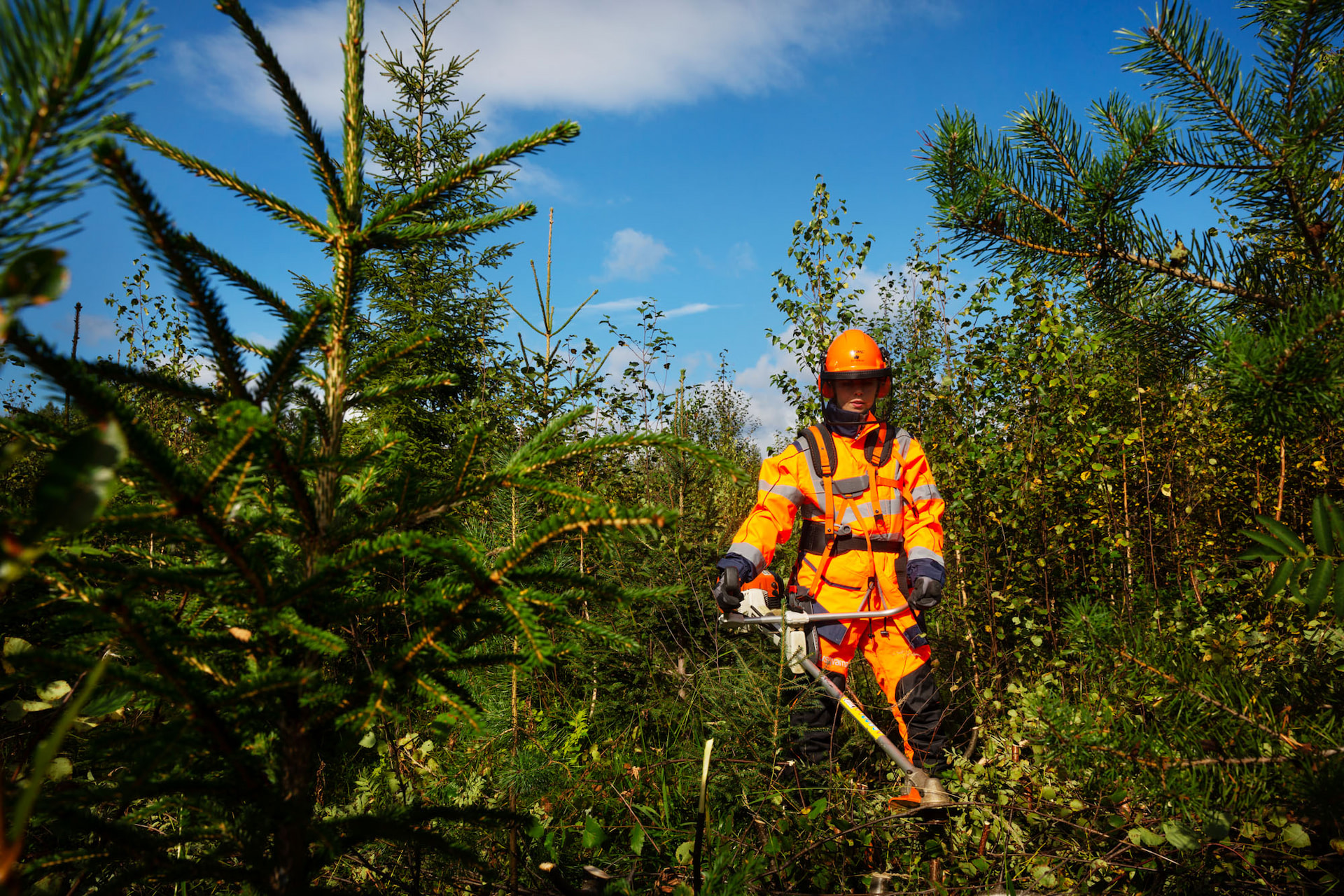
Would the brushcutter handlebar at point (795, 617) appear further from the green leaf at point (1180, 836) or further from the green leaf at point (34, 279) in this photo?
the green leaf at point (34, 279)

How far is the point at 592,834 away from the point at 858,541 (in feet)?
7.39

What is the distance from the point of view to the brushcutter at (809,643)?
298cm

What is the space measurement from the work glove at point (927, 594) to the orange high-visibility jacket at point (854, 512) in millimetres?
201

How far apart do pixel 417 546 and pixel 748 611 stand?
267cm

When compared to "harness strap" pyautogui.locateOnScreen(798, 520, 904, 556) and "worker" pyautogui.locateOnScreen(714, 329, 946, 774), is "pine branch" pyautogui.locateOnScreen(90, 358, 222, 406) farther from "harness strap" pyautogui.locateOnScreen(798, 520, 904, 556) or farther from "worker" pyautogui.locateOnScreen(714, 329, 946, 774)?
"harness strap" pyautogui.locateOnScreen(798, 520, 904, 556)

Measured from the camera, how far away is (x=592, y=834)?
93.6 inches

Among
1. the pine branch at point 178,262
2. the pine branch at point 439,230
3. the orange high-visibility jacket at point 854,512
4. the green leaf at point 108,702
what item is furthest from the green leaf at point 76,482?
the orange high-visibility jacket at point 854,512

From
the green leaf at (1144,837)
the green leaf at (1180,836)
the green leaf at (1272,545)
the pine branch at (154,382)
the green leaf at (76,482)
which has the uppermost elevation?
the pine branch at (154,382)

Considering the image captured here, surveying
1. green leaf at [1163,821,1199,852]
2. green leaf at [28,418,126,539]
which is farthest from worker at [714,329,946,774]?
green leaf at [28,418,126,539]

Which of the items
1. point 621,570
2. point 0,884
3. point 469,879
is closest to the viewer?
point 0,884

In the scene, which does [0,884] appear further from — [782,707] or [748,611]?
[748,611]

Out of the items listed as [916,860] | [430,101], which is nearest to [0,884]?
[916,860]

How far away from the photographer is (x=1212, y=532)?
Result: 4.45 meters

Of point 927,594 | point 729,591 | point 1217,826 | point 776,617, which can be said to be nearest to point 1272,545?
point 1217,826
